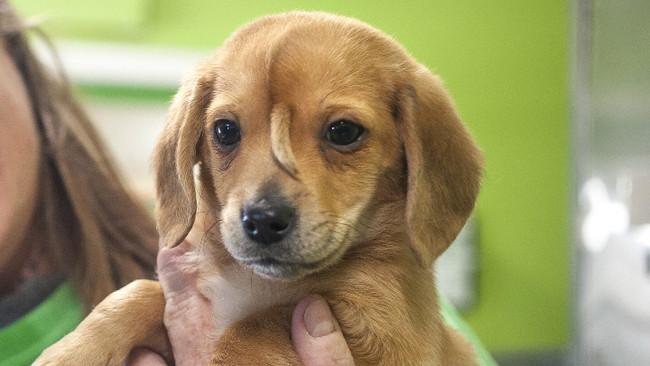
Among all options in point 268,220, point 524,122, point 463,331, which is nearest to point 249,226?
point 268,220

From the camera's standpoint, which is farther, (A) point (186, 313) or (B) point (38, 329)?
(B) point (38, 329)

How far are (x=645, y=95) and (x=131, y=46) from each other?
2937mm

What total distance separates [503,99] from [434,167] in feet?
9.39

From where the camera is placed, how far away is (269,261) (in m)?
1.22

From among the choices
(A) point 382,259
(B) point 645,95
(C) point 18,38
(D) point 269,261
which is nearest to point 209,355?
(D) point 269,261

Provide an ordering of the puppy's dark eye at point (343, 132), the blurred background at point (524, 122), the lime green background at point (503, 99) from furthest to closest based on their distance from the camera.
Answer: the lime green background at point (503, 99) < the blurred background at point (524, 122) < the puppy's dark eye at point (343, 132)

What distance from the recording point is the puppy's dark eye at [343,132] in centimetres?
128

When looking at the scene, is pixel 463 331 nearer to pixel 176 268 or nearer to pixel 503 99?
pixel 176 268

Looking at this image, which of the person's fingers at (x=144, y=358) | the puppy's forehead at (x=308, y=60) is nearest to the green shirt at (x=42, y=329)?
the person's fingers at (x=144, y=358)

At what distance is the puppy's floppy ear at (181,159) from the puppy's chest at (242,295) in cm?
15

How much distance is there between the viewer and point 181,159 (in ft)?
4.66

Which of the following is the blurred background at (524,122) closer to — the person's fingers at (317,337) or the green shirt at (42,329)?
the green shirt at (42,329)

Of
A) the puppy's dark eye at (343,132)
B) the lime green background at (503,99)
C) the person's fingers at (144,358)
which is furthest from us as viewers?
the lime green background at (503,99)

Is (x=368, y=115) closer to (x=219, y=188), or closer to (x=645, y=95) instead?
(x=219, y=188)
